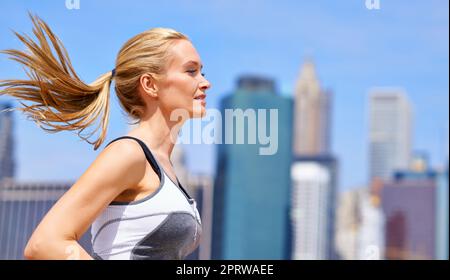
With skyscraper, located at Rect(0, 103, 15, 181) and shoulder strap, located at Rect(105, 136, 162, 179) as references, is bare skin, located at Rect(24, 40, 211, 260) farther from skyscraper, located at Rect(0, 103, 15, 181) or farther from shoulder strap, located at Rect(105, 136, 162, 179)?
skyscraper, located at Rect(0, 103, 15, 181)

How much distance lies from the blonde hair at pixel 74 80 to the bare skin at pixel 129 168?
0.16ft

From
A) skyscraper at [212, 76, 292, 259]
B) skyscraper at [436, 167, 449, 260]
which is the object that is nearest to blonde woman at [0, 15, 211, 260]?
skyscraper at [212, 76, 292, 259]

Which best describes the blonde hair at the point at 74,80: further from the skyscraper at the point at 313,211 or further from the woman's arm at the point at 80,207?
the skyscraper at the point at 313,211

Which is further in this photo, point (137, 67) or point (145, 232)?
point (137, 67)

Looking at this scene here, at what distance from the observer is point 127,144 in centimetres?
246

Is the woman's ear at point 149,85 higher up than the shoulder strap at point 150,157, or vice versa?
the woman's ear at point 149,85

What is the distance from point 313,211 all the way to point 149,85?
7461 inches

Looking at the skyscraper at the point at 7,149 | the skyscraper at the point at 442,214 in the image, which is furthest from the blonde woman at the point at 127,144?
the skyscraper at the point at 442,214

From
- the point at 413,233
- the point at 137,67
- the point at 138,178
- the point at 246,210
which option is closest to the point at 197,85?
the point at 137,67

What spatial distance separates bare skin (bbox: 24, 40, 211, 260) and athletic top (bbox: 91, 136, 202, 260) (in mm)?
37

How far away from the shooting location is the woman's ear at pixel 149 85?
8.88 feet

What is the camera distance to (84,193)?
232cm
